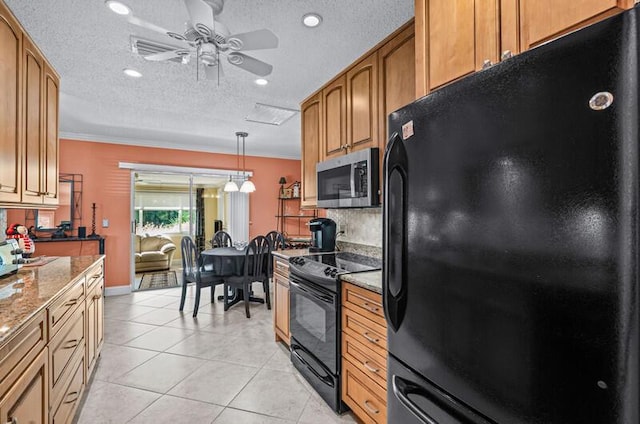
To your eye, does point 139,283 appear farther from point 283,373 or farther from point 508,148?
point 508,148

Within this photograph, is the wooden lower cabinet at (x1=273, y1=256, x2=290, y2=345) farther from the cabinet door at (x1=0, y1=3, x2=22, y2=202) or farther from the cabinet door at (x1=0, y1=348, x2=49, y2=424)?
the cabinet door at (x1=0, y1=3, x2=22, y2=202)

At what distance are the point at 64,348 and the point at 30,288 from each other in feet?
1.19

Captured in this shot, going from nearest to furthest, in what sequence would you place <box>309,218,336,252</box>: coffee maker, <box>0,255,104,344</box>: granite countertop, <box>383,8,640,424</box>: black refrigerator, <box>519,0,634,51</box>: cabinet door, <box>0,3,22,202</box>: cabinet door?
<box>383,8,640,424</box>: black refrigerator → <box>519,0,634,51</box>: cabinet door → <box>0,255,104,344</box>: granite countertop → <box>0,3,22,202</box>: cabinet door → <box>309,218,336,252</box>: coffee maker

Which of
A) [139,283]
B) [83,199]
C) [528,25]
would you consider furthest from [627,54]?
[139,283]

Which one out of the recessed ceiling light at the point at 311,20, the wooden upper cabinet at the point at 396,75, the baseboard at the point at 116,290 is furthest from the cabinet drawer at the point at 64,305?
the baseboard at the point at 116,290

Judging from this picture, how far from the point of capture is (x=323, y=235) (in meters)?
3.02

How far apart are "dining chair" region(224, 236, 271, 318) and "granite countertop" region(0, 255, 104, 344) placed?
5.17 feet

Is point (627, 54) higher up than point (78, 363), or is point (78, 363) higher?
point (627, 54)

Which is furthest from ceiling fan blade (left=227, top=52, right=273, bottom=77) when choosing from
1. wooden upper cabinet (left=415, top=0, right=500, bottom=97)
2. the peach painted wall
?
the peach painted wall

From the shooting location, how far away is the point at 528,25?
1.05m

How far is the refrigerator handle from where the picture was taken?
1114 mm

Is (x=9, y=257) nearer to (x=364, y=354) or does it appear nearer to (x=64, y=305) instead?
(x=64, y=305)

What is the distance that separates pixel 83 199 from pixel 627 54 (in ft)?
19.1

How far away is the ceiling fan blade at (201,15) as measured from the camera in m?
1.59
